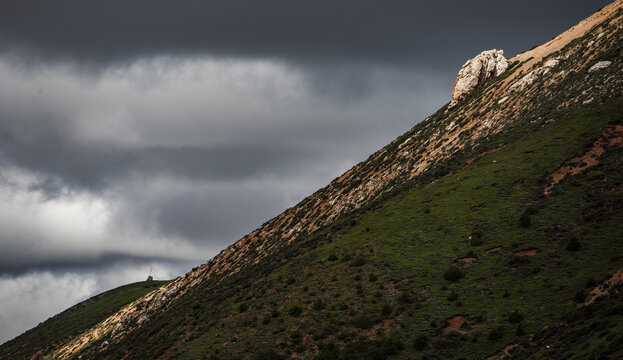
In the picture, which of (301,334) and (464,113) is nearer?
(301,334)

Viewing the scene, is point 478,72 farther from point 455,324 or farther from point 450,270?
point 455,324

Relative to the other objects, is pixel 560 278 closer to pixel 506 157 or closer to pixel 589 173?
A: pixel 589 173

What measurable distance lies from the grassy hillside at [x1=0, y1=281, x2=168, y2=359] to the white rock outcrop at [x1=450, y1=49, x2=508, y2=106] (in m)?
146

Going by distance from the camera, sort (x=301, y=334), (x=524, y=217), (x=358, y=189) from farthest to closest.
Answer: (x=358, y=189)
(x=524, y=217)
(x=301, y=334)

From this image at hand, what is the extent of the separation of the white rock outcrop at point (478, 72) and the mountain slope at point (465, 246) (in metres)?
16.0

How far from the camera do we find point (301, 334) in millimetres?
39406

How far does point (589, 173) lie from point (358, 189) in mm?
47247

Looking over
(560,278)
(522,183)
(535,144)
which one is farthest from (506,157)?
(560,278)

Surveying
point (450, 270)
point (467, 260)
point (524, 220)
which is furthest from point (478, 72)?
point (450, 270)

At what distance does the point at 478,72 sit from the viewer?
103 m

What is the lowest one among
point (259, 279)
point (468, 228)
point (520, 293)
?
point (520, 293)

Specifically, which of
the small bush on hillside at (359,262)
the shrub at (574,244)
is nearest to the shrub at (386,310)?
the small bush on hillside at (359,262)

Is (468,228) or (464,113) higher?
(464,113)

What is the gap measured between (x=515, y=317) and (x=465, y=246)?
47.1 ft
